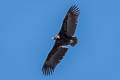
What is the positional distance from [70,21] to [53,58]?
2.79m

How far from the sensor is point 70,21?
168 feet

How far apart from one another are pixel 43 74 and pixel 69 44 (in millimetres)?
2623

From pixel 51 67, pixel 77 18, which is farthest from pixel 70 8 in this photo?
pixel 51 67

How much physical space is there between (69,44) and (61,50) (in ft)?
3.41

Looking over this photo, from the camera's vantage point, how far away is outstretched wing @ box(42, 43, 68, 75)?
52.0m

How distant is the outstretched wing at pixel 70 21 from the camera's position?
51.1 metres

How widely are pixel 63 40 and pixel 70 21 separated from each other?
1.60 metres

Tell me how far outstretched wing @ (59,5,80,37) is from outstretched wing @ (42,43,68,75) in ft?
3.98

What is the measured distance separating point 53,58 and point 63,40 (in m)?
1.34

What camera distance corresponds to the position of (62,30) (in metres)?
52.1

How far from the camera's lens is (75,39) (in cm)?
5109

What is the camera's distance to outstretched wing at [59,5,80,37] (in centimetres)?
5109

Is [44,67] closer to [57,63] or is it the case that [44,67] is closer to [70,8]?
[57,63]

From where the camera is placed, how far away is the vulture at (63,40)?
5116 centimetres
